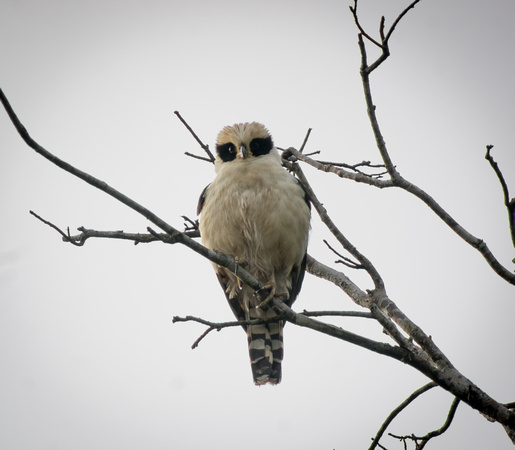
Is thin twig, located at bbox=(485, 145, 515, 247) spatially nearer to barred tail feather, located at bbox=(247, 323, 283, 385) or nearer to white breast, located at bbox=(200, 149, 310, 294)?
white breast, located at bbox=(200, 149, 310, 294)

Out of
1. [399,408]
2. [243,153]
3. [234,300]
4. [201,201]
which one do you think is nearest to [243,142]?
[243,153]

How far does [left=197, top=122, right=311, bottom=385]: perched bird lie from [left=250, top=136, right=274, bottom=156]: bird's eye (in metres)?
0.24

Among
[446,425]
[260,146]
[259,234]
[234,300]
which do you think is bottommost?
[446,425]

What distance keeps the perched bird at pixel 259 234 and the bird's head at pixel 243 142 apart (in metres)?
0.22

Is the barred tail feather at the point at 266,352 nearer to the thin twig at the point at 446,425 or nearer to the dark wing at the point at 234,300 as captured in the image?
the dark wing at the point at 234,300

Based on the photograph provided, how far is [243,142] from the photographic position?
5262 mm

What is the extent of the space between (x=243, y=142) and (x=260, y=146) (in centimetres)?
17

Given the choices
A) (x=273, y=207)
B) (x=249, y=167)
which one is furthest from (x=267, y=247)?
(x=249, y=167)

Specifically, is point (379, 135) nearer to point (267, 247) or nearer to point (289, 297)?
point (267, 247)

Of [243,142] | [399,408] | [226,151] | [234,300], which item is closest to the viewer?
[399,408]

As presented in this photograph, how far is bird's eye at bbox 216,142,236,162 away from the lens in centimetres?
530

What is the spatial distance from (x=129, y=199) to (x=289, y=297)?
2.53 metres

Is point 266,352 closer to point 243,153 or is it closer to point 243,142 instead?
point 243,153

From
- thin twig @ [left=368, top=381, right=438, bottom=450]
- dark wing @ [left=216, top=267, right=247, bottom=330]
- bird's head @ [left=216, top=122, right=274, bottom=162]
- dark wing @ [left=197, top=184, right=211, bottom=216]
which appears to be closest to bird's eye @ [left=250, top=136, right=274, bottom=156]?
bird's head @ [left=216, top=122, right=274, bottom=162]
